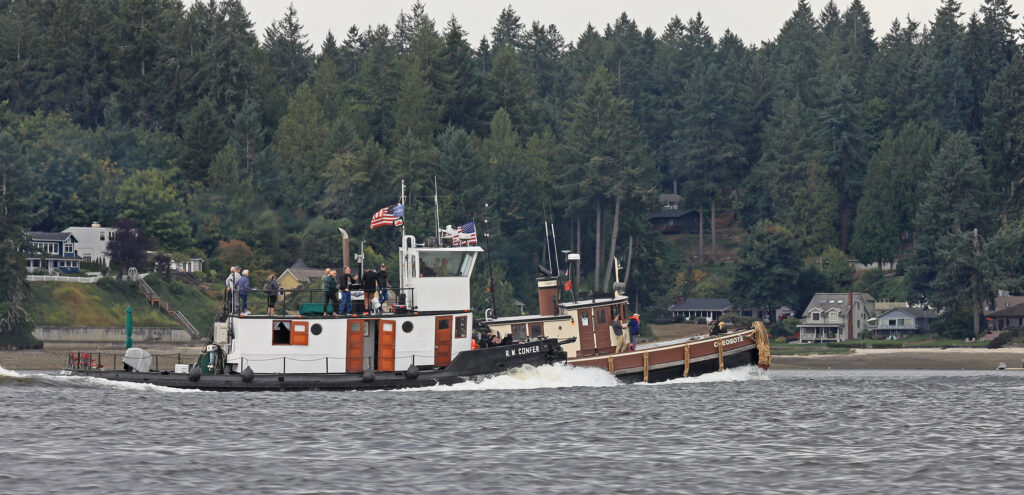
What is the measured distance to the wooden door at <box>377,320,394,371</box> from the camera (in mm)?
38781

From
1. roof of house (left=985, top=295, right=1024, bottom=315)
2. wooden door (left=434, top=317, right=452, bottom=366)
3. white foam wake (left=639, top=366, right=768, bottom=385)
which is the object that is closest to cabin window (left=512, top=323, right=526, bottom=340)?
wooden door (left=434, top=317, right=452, bottom=366)

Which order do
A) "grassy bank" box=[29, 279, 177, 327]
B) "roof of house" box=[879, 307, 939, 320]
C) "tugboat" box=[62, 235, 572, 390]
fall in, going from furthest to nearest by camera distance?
1. "roof of house" box=[879, 307, 939, 320]
2. "grassy bank" box=[29, 279, 177, 327]
3. "tugboat" box=[62, 235, 572, 390]

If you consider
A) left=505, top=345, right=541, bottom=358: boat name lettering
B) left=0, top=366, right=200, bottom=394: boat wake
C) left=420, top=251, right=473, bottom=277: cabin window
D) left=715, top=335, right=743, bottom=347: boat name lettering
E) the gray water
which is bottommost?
the gray water

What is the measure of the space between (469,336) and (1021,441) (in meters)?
16.8

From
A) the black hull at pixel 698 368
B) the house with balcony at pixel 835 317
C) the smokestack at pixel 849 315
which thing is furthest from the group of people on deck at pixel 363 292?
the smokestack at pixel 849 315

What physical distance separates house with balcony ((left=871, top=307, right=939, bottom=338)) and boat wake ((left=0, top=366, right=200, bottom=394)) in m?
77.2

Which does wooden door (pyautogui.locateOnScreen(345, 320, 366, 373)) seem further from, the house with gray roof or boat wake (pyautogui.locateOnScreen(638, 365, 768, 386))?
the house with gray roof

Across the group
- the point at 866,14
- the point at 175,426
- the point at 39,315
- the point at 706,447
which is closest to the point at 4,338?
the point at 39,315

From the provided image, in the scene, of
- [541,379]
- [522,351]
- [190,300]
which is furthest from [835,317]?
[522,351]

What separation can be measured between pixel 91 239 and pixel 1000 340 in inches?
2602

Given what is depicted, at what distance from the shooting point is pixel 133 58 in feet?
406

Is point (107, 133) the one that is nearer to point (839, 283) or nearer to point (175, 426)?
point (839, 283)

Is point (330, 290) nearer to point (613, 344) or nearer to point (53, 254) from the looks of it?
point (613, 344)

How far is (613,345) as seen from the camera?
44.6 metres
